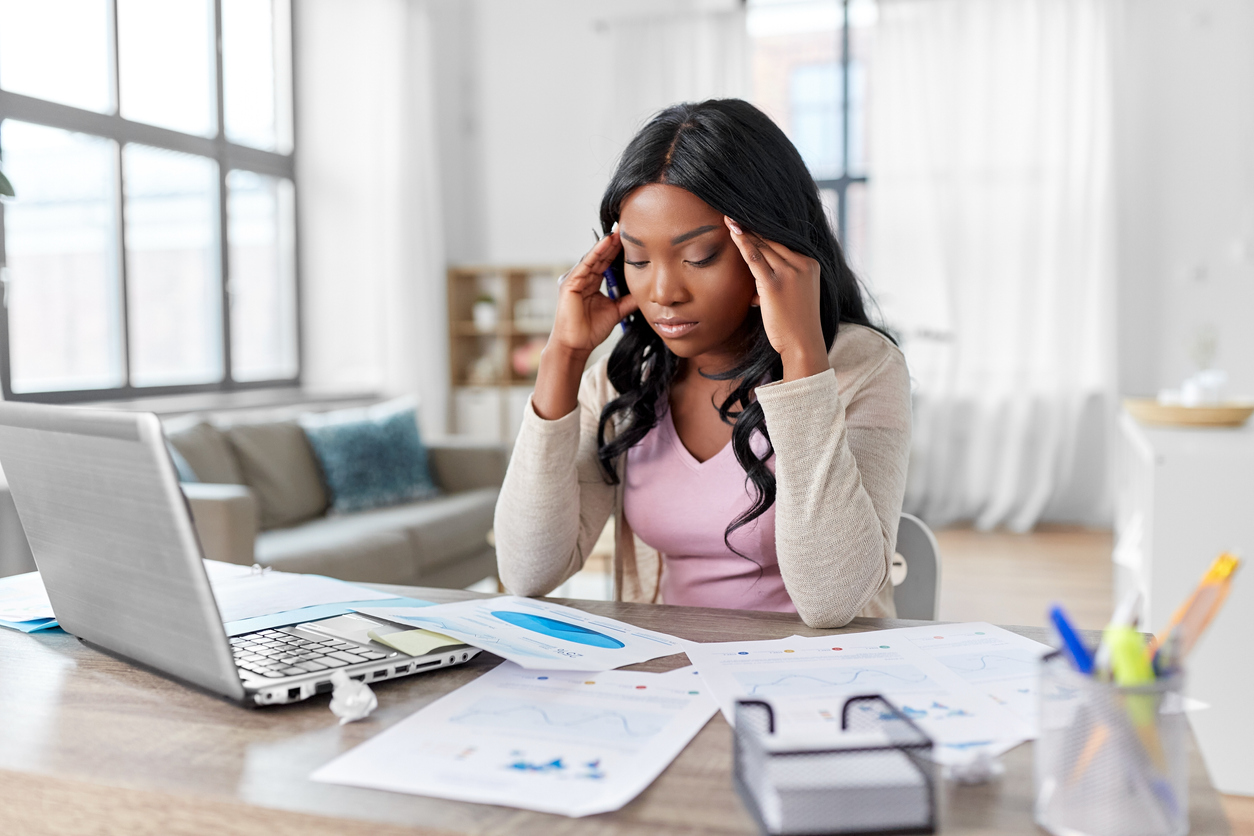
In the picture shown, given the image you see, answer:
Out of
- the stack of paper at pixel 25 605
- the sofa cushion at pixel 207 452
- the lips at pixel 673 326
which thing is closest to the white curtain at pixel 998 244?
the sofa cushion at pixel 207 452

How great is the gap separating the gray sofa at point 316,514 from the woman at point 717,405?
165 centimetres

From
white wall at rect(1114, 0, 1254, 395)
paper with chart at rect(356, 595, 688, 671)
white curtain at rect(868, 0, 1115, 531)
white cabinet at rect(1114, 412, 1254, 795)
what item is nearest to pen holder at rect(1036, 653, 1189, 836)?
paper with chart at rect(356, 595, 688, 671)

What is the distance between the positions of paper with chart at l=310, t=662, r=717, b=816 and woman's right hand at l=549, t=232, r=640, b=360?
0.50m

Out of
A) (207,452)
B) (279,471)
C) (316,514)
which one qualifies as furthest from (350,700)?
(316,514)

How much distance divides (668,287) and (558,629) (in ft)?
1.27

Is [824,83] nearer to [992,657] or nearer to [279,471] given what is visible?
[279,471]

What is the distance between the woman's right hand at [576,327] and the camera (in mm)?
1162

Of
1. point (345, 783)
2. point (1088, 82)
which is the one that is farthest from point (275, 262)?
point (345, 783)

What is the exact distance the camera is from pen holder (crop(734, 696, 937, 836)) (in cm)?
51

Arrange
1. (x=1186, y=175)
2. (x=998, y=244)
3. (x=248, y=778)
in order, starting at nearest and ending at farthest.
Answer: (x=248, y=778) → (x=1186, y=175) → (x=998, y=244)

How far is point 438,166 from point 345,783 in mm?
5250

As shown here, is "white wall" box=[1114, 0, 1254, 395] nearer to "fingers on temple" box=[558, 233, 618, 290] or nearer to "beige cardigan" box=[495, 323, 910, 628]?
"beige cardigan" box=[495, 323, 910, 628]

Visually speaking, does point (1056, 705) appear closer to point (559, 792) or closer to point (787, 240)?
point (559, 792)

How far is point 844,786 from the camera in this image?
51cm
